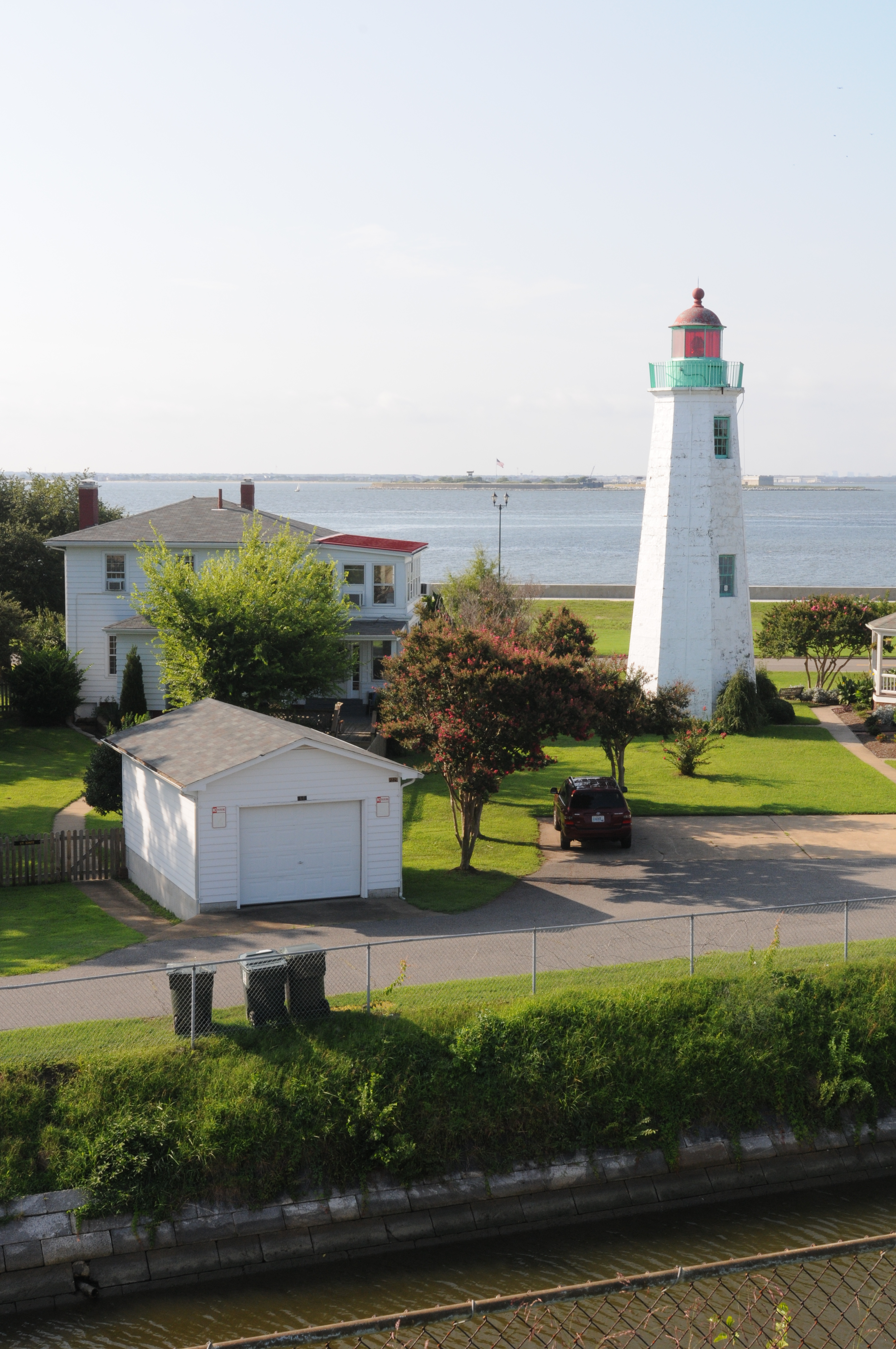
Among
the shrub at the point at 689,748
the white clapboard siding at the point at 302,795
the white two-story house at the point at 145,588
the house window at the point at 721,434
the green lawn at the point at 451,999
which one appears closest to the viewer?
the green lawn at the point at 451,999

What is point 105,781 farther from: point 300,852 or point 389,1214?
point 389,1214

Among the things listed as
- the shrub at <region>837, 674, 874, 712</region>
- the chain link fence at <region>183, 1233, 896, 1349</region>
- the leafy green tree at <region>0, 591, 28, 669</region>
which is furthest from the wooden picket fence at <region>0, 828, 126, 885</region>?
the shrub at <region>837, 674, 874, 712</region>

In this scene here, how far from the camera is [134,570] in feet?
145

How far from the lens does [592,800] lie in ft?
85.3

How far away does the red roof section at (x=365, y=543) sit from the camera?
4462cm

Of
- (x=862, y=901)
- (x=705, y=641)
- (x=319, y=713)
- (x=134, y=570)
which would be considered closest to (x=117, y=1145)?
(x=862, y=901)

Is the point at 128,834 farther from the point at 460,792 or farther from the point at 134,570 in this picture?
the point at 134,570

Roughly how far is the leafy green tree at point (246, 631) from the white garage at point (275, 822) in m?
10.2

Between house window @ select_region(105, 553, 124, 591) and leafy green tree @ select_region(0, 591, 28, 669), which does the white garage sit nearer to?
leafy green tree @ select_region(0, 591, 28, 669)

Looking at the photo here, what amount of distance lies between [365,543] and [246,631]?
1306 cm

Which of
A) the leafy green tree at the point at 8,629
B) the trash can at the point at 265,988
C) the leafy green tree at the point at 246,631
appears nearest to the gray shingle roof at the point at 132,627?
the leafy green tree at the point at 8,629

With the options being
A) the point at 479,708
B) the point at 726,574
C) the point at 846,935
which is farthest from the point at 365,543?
the point at 846,935

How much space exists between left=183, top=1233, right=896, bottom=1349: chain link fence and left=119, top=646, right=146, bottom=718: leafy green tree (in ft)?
99.5

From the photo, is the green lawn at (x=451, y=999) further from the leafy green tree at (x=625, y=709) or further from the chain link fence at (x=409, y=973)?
the leafy green tree at (x=625, y=709)
